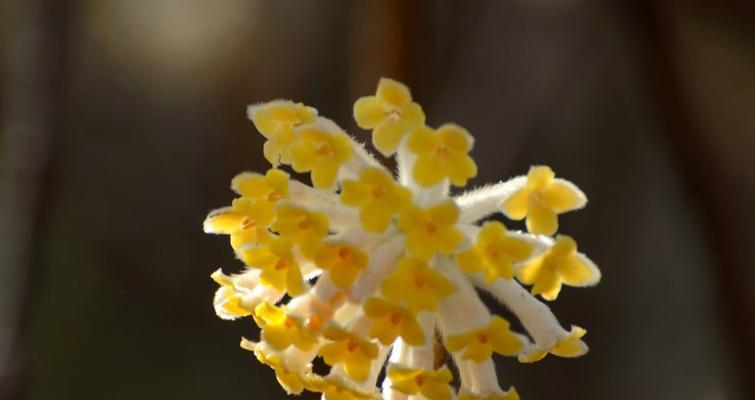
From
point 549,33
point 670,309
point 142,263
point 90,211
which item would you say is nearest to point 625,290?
point 670,309

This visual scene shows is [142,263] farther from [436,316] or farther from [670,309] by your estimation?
[436,316]

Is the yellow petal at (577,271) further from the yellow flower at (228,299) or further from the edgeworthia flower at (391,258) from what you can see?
the yellow flower at (228,299)

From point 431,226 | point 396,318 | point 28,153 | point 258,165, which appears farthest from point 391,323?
point 258,165

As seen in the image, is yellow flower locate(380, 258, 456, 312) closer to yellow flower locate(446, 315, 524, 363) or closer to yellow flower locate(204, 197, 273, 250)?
yellow flower locate(446, 315, 524, 363)

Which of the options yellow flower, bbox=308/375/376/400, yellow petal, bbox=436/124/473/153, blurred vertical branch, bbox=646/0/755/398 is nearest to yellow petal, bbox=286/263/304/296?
yellow flower, bbox=308/375/376/400

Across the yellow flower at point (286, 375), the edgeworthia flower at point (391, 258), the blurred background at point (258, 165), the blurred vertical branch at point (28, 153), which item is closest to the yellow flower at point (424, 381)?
the edgeworthia flower at point (391, 258)

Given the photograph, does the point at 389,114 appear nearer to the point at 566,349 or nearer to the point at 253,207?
the point at 253,207
